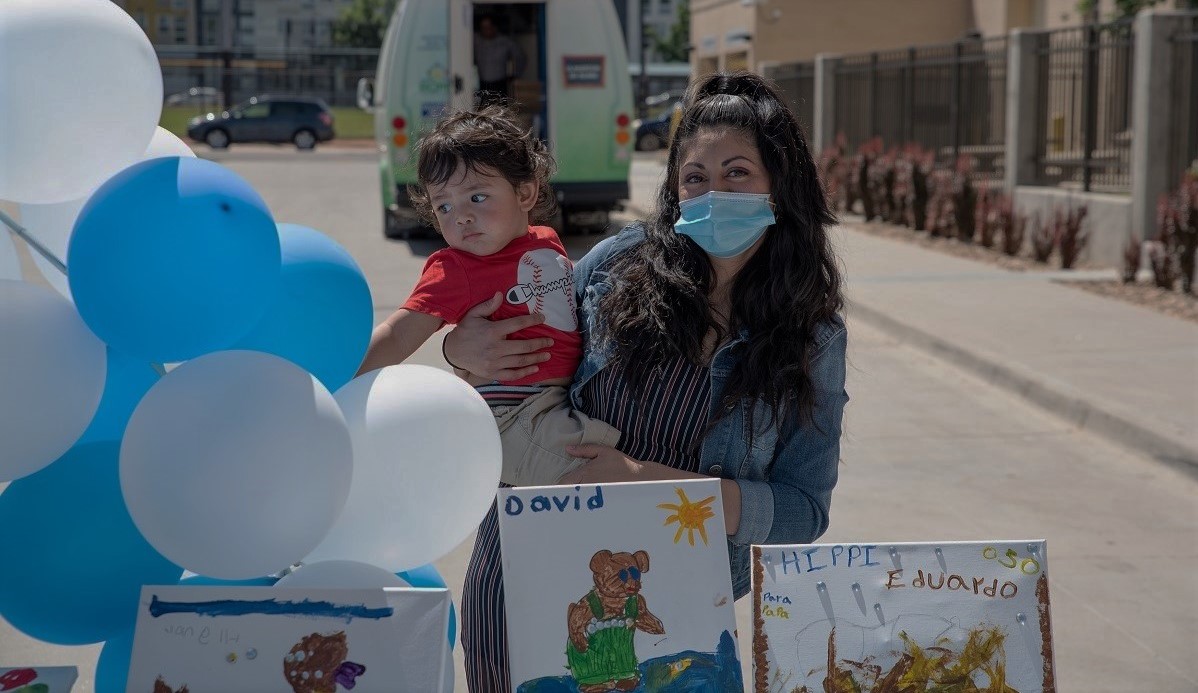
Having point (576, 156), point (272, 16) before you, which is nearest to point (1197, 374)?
point (576, 156)

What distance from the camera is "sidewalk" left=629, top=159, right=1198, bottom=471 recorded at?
701 centimetres

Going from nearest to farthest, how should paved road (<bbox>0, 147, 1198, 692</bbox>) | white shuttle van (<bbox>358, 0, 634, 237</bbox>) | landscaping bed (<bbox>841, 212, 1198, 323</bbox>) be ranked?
paved road (<bbox>0, 147, 1198, 692</bbox>), landscaping bed (<bbox>841, 212, 1198, 323</bbox>), white shuttle van (<bbox>358, 0, 634, 237</bbox>)

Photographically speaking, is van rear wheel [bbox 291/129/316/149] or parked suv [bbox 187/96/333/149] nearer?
parked suv [bbox 187/96/333/149]

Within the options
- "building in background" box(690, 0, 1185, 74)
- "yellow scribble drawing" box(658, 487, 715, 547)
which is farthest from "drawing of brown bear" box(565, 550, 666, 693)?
"building in background" box(690, 0, 1185, 74)

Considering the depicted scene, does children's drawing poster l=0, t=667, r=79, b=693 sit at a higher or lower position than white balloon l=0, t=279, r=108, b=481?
lower

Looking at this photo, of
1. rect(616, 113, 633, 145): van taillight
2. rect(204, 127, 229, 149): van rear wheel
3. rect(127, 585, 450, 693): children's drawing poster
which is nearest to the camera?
rect(127, 585, 450, 693): children's drawing poster

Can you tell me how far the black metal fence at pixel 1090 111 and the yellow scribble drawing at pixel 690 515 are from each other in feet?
43.1

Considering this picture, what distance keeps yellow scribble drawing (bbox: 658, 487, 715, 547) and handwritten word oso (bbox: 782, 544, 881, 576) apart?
14cm

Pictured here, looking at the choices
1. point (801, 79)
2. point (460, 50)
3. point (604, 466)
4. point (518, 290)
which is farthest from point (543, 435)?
point (801, 79)

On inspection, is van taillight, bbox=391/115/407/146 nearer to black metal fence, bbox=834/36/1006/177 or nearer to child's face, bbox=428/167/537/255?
black metal fence, bbox=834/36/1006/177

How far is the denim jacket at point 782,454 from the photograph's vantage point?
2.42 m

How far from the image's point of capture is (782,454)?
8.18 feet

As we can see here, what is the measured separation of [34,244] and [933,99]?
61.4ft

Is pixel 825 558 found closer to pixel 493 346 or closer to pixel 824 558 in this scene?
pixel 824 558
